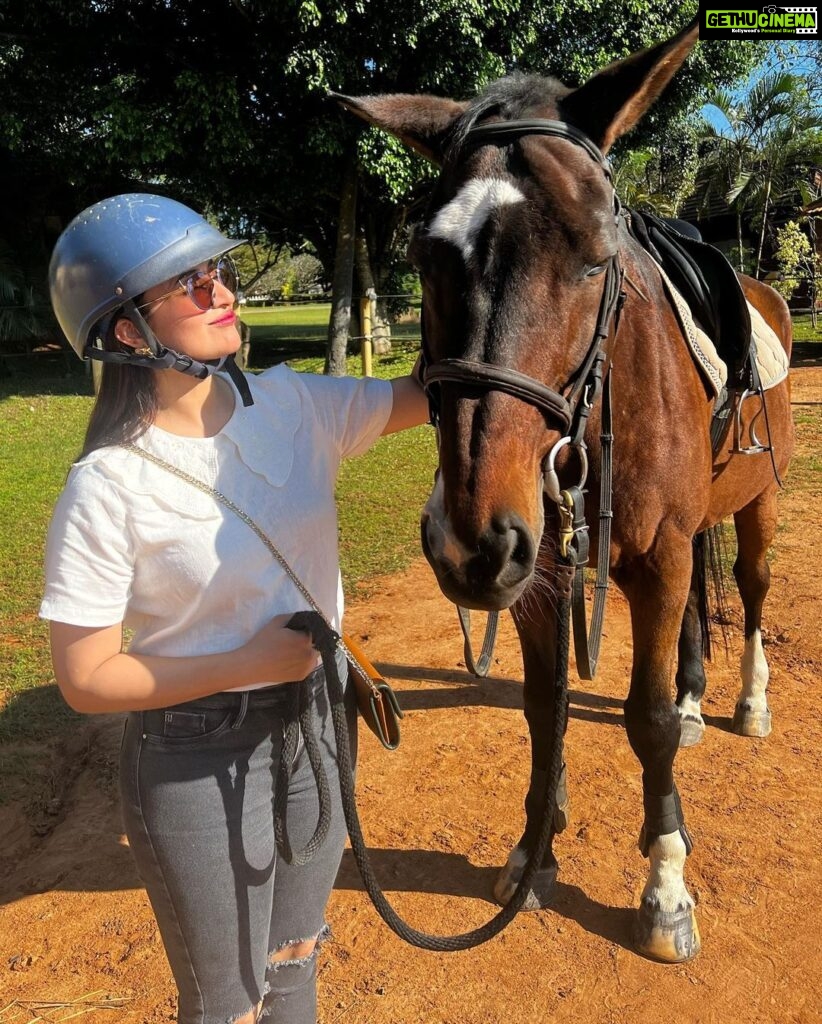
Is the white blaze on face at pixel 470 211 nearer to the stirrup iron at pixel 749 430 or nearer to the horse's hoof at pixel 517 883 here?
the stirrup iron at pixel 749 430

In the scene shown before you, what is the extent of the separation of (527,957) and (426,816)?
807 millimetres

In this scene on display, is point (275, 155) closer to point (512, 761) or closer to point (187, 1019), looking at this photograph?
point (512, 761)

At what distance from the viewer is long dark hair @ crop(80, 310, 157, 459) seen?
1524 mm

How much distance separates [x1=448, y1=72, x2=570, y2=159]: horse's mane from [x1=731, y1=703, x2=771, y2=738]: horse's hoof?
2984 mm

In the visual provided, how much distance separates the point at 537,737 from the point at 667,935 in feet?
2.49

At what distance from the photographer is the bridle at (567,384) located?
157 cm

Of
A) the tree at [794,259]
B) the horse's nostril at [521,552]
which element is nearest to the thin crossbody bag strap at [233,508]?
the horse's nostril at [521,552]

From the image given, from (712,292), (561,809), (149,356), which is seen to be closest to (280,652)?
(149,356)

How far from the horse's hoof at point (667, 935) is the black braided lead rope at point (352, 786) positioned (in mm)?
756

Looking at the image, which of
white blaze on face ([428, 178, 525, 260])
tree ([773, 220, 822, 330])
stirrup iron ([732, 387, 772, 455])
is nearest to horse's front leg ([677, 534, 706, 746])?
stirrup iron ([732, 387, 772, 455])

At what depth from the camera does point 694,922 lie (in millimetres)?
2596

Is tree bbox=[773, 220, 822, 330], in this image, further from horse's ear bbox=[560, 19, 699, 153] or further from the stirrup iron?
horse's ear bbox=[560, 19, 699, 153]

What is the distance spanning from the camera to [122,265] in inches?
59.9

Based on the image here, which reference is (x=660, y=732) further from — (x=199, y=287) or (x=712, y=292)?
(x=199, y=287)
